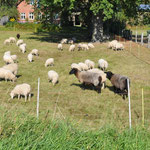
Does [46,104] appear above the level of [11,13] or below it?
below

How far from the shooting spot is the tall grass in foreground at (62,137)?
23.5ft

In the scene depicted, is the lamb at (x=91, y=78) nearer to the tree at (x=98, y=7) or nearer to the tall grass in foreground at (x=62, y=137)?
the tall grass in foreground at (x=62, y=137)

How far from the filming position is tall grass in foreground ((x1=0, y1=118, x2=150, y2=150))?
23.5 feet

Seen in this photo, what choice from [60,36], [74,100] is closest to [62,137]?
[74,100]

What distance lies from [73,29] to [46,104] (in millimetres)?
43239

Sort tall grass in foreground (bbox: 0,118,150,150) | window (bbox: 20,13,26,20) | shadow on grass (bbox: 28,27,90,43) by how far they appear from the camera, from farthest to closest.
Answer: window (bbox: 20,13,26,20) → shadow on grass (bbox: 28,27,90,43) → tall grass in foreground (bbox: 0,118,150,150)

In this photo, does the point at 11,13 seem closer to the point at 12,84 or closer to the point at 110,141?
the point at 12,84

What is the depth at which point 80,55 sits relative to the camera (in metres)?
26.8

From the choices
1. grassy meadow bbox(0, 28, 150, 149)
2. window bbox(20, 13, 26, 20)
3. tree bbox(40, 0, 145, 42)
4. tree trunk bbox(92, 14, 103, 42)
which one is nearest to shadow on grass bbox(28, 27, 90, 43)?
tree trunk bbox(92, 14, 103, 42)

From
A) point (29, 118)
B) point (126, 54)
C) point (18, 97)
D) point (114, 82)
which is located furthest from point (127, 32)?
point (29, 118)

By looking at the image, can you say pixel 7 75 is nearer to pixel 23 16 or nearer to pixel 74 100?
pixel 74 100

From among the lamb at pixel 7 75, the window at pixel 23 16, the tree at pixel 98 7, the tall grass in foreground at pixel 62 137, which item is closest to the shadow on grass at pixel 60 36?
the tree at pixel 98 7

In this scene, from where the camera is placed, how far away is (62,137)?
7.53m

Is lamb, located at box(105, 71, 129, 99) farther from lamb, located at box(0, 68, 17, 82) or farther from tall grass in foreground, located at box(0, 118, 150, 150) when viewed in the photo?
lamb, located at box(0, 68, 17, 82)
